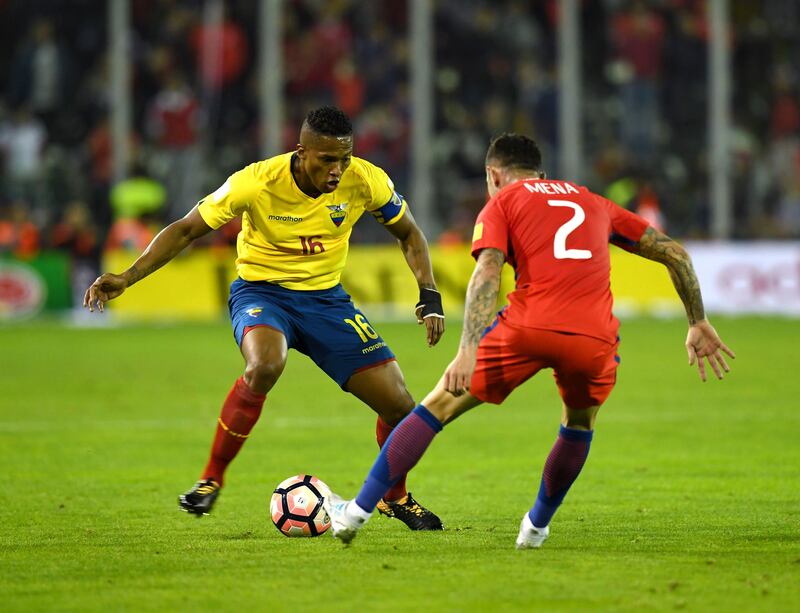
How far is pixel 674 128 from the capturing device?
85.1 feet

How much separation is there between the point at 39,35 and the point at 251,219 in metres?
19.1

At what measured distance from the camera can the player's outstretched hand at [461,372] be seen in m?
6.22

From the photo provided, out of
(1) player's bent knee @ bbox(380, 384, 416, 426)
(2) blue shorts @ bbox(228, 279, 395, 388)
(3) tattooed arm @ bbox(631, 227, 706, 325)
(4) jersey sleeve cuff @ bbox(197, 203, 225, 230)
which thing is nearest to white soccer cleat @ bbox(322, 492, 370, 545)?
(1) player's bent knee @ bbox(380, 384, 416, 426)

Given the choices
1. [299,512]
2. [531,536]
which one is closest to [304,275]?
[299,512]

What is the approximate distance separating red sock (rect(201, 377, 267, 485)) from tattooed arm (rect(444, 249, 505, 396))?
141 cm

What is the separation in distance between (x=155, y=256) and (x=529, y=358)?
7.08 ft

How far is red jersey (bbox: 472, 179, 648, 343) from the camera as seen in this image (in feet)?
21.1

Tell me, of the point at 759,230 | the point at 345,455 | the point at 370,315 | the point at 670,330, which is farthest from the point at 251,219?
the point at 759,230

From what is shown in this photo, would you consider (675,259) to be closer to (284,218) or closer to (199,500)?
(284,218)

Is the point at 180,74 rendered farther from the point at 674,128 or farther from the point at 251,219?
the point at 251,219

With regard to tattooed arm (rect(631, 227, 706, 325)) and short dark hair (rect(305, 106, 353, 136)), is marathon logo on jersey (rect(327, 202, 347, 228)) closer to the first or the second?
short dark hair (rect(305, 106, 353, 136))

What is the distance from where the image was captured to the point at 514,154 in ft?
22.0

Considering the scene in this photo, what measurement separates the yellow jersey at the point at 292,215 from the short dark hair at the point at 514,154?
1.18 meters

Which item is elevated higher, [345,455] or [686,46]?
[686,46]
